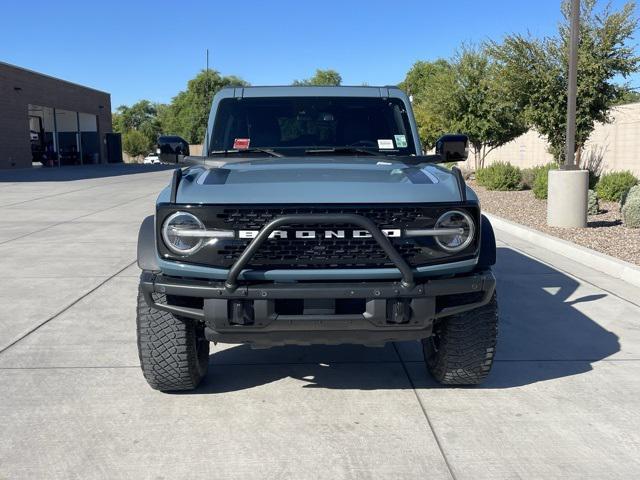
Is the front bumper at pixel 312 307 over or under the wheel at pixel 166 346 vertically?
over

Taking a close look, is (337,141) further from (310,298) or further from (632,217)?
(632,217)

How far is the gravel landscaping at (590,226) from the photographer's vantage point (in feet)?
32.7

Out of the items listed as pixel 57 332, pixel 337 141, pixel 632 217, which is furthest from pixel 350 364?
pixel 632 217

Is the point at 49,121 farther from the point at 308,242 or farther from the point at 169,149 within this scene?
the point at 308,242

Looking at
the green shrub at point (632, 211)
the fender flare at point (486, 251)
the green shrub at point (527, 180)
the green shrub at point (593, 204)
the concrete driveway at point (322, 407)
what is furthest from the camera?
the green shrub at point (527, 180)

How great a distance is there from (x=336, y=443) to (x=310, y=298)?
0.81m

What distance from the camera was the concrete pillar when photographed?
11.8 metres

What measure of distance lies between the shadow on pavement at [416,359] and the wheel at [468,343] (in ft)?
1.03

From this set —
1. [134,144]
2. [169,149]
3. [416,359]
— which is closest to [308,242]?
[416,359]

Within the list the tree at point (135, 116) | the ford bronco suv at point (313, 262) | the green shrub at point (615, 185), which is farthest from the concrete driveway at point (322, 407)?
the tree at point (135, 116)

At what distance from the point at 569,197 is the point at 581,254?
2.72m

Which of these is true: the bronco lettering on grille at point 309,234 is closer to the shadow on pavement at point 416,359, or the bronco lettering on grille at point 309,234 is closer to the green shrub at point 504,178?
the shadow on pavement at point 416,359

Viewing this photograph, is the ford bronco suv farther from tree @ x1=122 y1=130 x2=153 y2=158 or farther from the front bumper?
tree @ x1=122 y1=130 x2=153 y2=158

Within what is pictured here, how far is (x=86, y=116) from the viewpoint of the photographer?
188 ft
